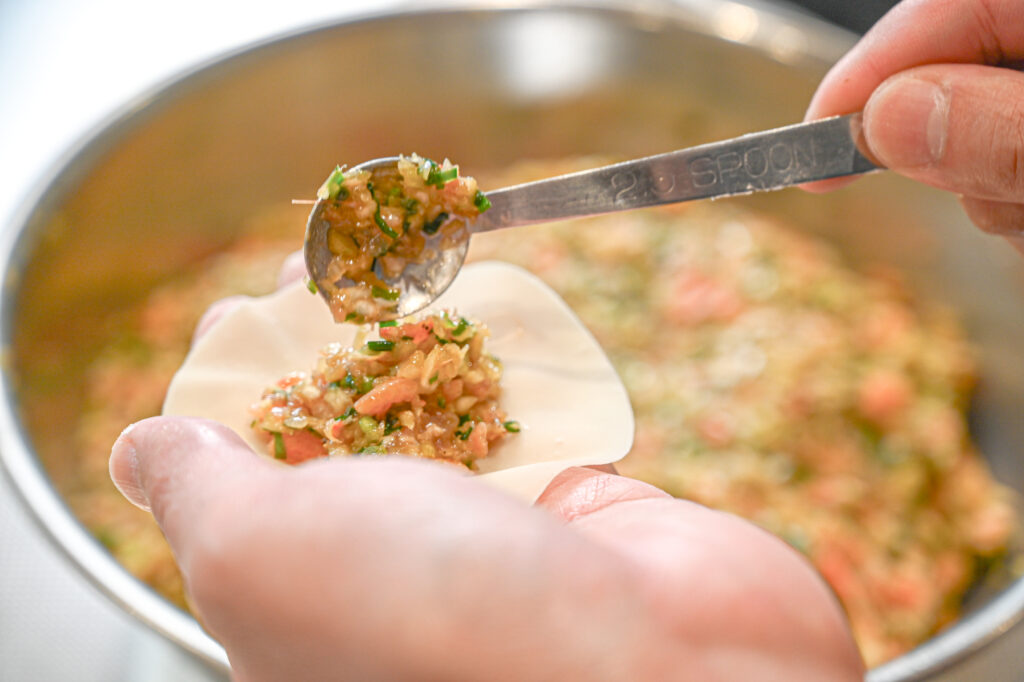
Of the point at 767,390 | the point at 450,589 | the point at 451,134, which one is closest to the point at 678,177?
the point at 450,589

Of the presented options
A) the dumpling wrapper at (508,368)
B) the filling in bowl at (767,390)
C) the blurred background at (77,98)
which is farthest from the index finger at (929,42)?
the blurred background at (77,98)

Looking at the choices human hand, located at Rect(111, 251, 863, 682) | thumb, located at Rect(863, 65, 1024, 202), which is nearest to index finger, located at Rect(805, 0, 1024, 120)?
thumb, located at Rect(863, 65, 1024, 202)

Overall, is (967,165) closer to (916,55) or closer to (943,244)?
(916,55)

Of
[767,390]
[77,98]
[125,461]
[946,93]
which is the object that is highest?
[77,98]

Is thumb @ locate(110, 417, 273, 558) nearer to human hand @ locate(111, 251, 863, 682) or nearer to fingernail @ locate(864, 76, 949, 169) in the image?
human hand @ locate(111, 251, 863, 682)

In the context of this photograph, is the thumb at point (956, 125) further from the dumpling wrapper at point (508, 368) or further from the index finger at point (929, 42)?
the dumpling wrapper at point (508, 368)

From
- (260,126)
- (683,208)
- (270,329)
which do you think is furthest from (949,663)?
(260,126)

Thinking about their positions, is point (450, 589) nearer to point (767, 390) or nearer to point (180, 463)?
point (180, 463)
